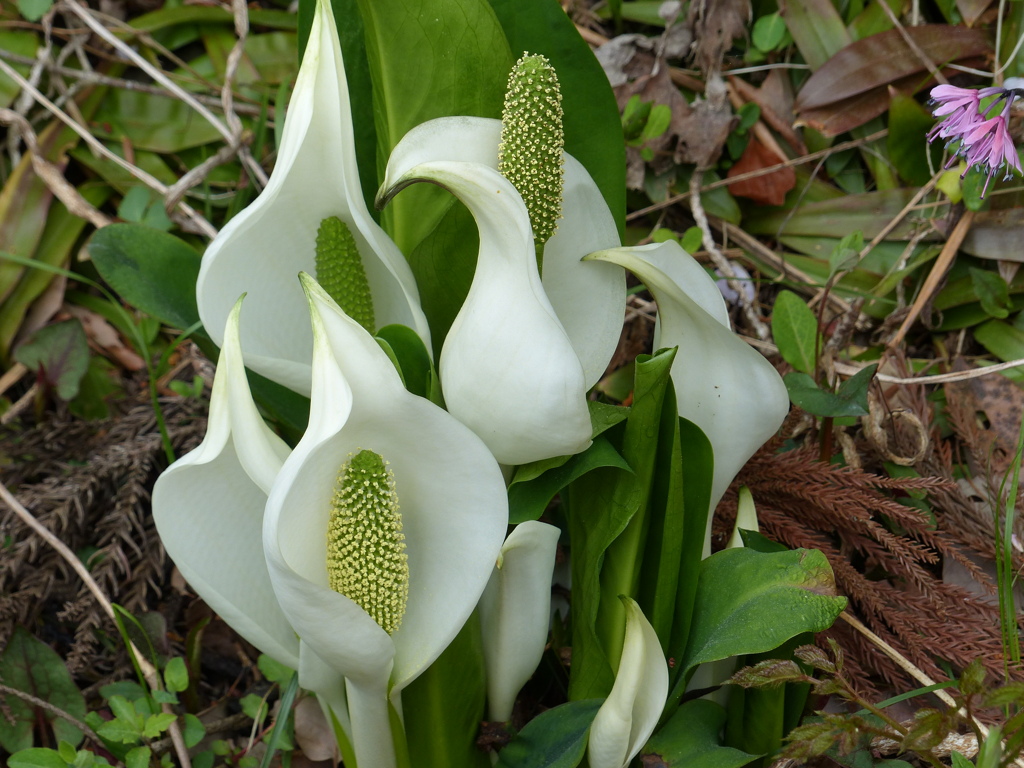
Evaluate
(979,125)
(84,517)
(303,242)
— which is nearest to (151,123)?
(84,517)

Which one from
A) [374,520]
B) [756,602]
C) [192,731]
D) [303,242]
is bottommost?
[192,731]

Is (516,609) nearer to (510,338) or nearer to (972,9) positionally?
(510,338)

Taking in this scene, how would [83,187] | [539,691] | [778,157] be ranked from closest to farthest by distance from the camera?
1. [539,691]
2. [778,157]
3. [83,187]

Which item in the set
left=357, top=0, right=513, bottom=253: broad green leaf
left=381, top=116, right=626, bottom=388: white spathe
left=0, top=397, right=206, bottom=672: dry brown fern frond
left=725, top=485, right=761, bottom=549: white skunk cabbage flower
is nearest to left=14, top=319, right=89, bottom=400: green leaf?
left=0, top=397, right=206, bottom=672: dry brown fern frond

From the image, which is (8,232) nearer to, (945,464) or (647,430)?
(647,430)

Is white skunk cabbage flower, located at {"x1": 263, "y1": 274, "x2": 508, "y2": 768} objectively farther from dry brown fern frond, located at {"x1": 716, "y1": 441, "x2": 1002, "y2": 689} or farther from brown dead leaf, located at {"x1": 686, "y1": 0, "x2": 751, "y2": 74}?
brown dead leaf, located at {"x1": 686, "y1": 0, "x2": 751, "y2": 74}

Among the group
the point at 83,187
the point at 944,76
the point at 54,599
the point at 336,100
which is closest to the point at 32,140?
the point at 83,187

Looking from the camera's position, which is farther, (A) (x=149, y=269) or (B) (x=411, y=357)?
(A) (x=149, y=269)
